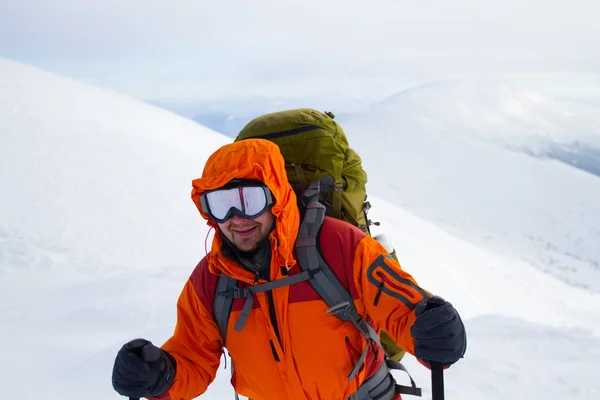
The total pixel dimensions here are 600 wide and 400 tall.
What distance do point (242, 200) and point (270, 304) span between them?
57cm

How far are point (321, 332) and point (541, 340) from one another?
5.27 metres

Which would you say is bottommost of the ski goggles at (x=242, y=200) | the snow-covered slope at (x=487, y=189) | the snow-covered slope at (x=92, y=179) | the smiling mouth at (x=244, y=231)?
the snow-covered slope at (x=487, y=189)

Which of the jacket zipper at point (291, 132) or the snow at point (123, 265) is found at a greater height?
the jacket zipper at point (291, 132)

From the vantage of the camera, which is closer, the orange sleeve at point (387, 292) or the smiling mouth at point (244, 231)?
the orange sleeve at point (387, 292)

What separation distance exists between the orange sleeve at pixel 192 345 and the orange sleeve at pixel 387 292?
2.98 ft

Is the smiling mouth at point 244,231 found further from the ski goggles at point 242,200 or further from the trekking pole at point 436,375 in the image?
the trekking pole at point 436,375

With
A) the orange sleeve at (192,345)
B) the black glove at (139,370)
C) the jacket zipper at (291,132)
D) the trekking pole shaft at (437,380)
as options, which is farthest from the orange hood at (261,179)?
the trekking pole shaft at (437,380)

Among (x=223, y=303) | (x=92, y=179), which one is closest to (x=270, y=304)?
(x=223, y=303)

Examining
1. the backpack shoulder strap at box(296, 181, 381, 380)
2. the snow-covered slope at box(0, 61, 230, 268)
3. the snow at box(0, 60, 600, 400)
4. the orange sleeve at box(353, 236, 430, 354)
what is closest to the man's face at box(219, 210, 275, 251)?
the backpack shoulder strap at box(296, 181, 381, 380)

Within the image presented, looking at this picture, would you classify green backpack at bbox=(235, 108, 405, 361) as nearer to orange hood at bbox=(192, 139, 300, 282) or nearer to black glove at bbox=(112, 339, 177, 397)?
orange hood at bbox=(192, 139, 300, 282)

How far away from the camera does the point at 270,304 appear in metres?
2.81

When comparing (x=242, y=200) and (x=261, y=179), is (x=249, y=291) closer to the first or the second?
(x=242, y=200)

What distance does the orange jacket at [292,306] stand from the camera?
8.63ft

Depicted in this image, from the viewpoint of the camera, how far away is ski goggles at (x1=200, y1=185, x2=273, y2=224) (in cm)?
277
